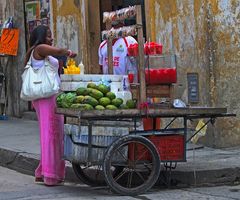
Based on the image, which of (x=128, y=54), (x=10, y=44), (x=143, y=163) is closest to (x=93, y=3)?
(x=10, y=44)

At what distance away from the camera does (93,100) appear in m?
6.64

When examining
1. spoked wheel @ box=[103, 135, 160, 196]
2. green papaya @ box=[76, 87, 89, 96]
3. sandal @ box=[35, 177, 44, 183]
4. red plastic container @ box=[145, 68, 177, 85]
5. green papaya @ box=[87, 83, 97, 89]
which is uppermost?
red plastic container @ box=[145, 68, 177, 85]

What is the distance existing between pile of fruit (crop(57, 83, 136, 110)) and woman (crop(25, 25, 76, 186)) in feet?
1.58

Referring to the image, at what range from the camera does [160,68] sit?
22.9 ft

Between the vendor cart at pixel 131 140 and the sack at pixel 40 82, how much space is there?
222mm

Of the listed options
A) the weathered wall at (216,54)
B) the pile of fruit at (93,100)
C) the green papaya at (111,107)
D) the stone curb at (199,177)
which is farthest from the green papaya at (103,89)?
the weathered wall at (216,54)

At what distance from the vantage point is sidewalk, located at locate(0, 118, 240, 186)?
24.5ft

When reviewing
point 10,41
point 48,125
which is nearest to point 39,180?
point 48,125

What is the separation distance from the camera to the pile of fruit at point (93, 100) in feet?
21.7

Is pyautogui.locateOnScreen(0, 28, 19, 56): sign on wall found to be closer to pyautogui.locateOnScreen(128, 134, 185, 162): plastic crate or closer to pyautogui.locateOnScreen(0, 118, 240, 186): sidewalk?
pyautogui.locateOnScreen(0, 118, 240, 186): sidewalk

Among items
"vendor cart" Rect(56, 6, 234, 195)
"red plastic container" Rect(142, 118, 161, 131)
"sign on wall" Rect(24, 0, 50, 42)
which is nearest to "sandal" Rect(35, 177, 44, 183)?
"vendor cart" Rect(56, 6, 234, 195)

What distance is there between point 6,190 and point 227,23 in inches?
160

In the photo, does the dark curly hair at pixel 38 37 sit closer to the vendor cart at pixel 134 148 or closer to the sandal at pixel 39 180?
the vendor cart at pixel 134 148

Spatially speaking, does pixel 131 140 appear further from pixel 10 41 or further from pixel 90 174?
pixel 10 41
